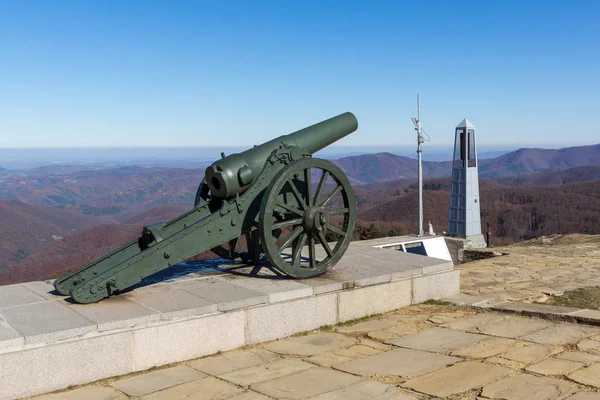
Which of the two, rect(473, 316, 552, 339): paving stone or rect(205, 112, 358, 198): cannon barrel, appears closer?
rect(473, 316, 552, 339): paving stone

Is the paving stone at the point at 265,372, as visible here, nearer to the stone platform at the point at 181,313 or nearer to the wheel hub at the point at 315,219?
the stone platform at the point at 181,313

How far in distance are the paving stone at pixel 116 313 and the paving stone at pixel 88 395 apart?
0.45m

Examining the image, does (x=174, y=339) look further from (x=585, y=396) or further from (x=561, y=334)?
(x=561, y=334)

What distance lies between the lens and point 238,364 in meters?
5.04

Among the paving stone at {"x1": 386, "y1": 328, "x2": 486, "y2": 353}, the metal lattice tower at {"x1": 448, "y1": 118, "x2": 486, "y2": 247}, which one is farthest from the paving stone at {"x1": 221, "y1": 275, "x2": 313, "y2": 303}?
the metal lattice tower at {"x1": 448, "y1": 118, "x2": 486, "y2": 247}

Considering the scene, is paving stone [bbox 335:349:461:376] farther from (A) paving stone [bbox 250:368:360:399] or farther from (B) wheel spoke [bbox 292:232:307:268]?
(B) wheel spoke [bbox 292:232:307:268]

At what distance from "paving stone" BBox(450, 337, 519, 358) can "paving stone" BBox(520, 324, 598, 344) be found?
25 cm

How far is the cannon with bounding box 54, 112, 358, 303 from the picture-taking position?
18.9ft

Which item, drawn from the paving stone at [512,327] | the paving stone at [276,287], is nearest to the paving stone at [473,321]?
the paving stone at [512,327]

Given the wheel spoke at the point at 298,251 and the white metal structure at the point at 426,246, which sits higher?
the wheel spoke at the point at 298,251

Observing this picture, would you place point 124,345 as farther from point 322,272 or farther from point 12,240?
point 12,240

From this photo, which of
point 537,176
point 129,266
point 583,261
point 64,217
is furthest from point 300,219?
point 537,176

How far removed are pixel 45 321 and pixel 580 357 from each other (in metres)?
4.26

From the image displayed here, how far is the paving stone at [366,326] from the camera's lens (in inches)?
237
